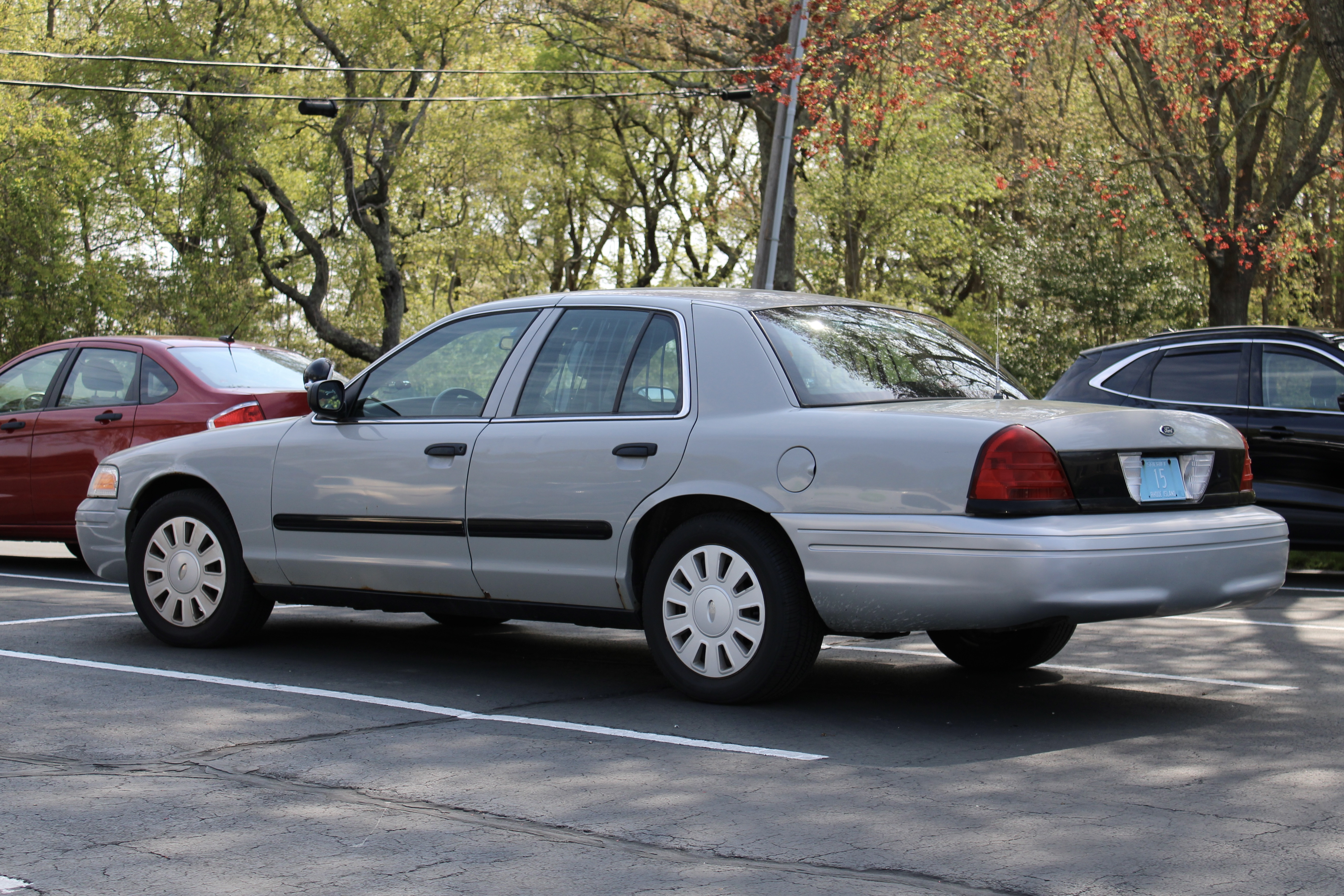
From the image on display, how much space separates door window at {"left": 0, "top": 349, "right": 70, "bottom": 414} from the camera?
11109 mm

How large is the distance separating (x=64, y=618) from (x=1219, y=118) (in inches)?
771

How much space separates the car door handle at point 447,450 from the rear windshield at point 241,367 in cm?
424

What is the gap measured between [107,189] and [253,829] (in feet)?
115

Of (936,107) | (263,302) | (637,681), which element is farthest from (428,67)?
(637,681)

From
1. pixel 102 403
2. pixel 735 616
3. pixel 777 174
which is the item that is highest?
pixel 777 174

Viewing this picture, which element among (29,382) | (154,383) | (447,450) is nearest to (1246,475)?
(447,450)

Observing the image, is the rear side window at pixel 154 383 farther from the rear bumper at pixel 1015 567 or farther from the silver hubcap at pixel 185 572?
the rear bumper at pixel 1015 567

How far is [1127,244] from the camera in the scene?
2616 centimetres

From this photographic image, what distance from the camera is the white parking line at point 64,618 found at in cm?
808

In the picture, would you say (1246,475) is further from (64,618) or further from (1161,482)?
(64,618)

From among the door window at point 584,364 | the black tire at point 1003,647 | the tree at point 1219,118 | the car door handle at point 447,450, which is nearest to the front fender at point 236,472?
the car door handle at point 447,450

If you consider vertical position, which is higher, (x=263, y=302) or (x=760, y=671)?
(x=263, y=302)

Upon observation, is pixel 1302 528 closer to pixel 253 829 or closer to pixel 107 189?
pixel 253 829

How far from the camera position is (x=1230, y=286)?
20.5m
